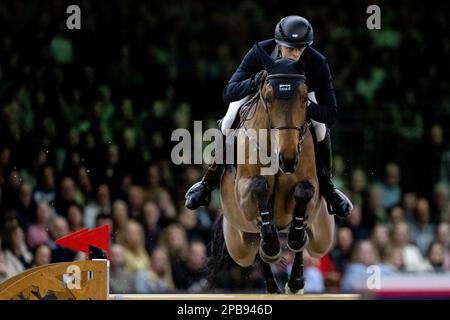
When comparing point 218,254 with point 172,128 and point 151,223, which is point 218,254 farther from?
point 172,128

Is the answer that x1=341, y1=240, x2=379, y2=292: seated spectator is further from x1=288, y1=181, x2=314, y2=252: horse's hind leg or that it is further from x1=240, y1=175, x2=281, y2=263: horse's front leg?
x1=240, y1=175, x2=281, y2=263: horse's front leg

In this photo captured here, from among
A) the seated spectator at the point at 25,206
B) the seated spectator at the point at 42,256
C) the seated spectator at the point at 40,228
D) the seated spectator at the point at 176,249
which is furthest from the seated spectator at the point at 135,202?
the seated spectator at the point at 42,256

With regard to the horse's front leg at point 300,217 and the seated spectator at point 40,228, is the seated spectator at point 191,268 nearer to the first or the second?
the seated spectator at point 40,228

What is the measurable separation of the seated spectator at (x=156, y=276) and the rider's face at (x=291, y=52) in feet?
12.3

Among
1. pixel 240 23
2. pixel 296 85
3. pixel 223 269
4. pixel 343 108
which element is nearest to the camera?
pixel 296 85

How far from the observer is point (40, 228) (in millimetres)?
10531

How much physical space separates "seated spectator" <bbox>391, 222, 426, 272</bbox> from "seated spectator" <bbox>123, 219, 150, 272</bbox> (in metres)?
2.86

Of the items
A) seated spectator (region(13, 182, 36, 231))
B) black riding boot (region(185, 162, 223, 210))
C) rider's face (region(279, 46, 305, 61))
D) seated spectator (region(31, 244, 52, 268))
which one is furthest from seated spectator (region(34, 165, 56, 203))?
rider's face (region(279, 46, 305, 61))

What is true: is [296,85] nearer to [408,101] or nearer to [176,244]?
[176,244]

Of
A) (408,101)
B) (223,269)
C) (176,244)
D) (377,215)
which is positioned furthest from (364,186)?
(223,269)

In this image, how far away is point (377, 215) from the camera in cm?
1198

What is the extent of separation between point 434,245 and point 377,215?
70cm

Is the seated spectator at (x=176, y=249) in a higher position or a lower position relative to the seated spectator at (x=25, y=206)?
lower

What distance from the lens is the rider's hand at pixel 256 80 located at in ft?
24.4
